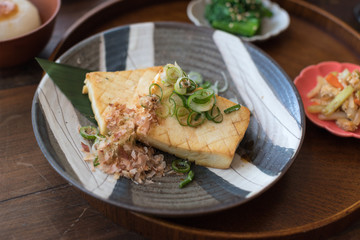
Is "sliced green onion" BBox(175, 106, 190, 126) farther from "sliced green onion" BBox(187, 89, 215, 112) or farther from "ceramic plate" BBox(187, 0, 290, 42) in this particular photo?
"ceramic plate" BBox(187, 0, 290, 42)

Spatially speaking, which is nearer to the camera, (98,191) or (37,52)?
(98,191)

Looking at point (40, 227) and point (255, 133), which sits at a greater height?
point (255, 133)

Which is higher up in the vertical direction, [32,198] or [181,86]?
[181,86]

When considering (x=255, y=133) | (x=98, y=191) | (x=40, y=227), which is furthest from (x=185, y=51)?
(x=40, y=227)

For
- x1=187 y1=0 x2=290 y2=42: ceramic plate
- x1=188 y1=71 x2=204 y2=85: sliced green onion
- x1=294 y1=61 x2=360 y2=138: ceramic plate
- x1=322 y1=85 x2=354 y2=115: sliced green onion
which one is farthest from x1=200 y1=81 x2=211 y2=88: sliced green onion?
x1=322 y1=85 x2=354 y2=115: sliced green onion

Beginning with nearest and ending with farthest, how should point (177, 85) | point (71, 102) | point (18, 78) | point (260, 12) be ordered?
point (177, 85)
point (71, 102)
point (18, 78)
point (260, 12)

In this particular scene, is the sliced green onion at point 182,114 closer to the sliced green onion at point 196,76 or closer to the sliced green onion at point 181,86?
the sliced green onion at point 181,86

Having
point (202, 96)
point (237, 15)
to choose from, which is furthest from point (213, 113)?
point (237, 15)

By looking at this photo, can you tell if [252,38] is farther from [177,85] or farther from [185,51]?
[177,85]

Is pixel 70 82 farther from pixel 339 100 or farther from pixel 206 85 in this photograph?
pixel 339 100
